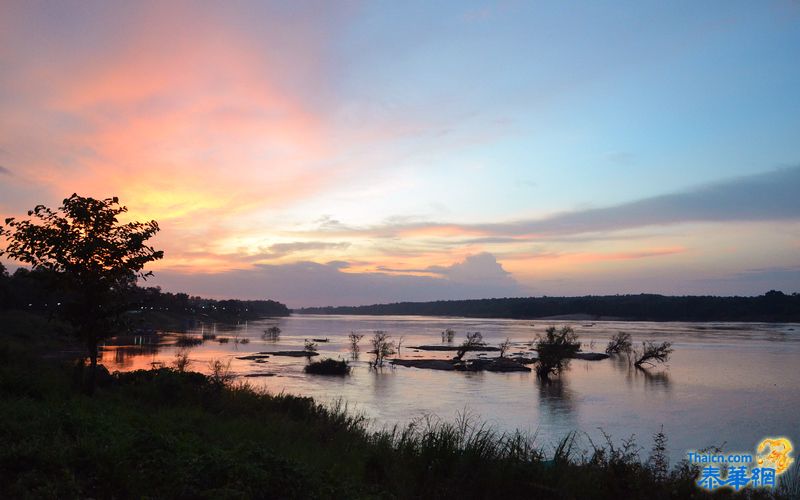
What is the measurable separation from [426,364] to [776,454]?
44.0m

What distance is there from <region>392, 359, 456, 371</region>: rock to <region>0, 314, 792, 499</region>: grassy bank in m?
43.5

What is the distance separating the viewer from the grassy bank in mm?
7891

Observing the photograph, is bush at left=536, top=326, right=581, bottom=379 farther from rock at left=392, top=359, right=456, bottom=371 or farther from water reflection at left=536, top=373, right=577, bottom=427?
rock at left=392, top=359, right=456, bottom=371

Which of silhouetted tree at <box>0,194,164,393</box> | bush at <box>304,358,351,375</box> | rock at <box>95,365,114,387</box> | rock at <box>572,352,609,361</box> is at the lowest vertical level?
rock at <box>572,352,609,361</box>

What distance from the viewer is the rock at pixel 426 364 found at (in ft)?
200

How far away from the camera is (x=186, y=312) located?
181625 mm

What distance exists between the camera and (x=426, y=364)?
63250 millimetres

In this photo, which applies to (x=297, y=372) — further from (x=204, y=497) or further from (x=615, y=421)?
(x=204, y=497)

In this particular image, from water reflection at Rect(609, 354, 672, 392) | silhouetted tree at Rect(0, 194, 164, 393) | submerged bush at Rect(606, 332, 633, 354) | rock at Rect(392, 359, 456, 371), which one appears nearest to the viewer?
silhouetted tree at Rect(0, 194, 164, 393)

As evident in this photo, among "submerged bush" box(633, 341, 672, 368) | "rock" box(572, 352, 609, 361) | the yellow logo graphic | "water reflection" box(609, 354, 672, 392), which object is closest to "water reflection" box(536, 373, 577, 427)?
"water reflection" box(609, 354, 672, 392)

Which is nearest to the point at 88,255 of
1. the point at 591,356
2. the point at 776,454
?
the point at 776,454

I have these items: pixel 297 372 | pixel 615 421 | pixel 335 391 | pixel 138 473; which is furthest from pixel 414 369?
pixel 138 473

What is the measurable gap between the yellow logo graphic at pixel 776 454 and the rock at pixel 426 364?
36968 millimetres

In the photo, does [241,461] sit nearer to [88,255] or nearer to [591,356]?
[88,255]
